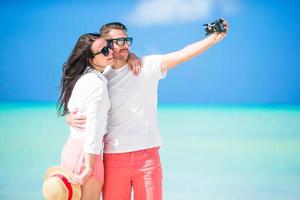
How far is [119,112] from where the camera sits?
2084 millimetres

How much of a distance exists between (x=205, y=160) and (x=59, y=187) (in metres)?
3.86

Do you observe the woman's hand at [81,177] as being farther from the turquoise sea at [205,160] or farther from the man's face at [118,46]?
the turquoise sea at [205,160]

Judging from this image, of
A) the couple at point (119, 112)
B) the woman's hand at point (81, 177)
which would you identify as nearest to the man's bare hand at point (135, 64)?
the couple at point (119, 112)

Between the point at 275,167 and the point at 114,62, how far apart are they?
11.2 feet

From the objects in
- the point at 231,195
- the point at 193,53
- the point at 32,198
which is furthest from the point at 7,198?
the point at 193,53

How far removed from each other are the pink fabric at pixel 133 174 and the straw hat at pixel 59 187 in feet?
0.62

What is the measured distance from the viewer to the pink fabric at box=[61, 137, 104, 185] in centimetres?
198

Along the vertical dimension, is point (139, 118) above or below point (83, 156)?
above

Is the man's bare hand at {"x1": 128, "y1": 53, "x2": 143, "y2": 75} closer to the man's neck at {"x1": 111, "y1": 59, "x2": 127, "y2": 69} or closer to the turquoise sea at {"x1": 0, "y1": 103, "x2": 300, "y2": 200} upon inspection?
the man's neck at {"x1": 111, "y1": 59, "x2": 127, "y2": 69}

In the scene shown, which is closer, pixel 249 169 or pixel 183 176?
pixel 183 176

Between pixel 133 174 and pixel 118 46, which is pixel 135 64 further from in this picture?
pixel 133 174

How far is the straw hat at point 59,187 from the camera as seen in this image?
1904 mm

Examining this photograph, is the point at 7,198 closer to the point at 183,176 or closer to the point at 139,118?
the point at 183,176

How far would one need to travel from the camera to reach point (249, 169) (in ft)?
16.8
